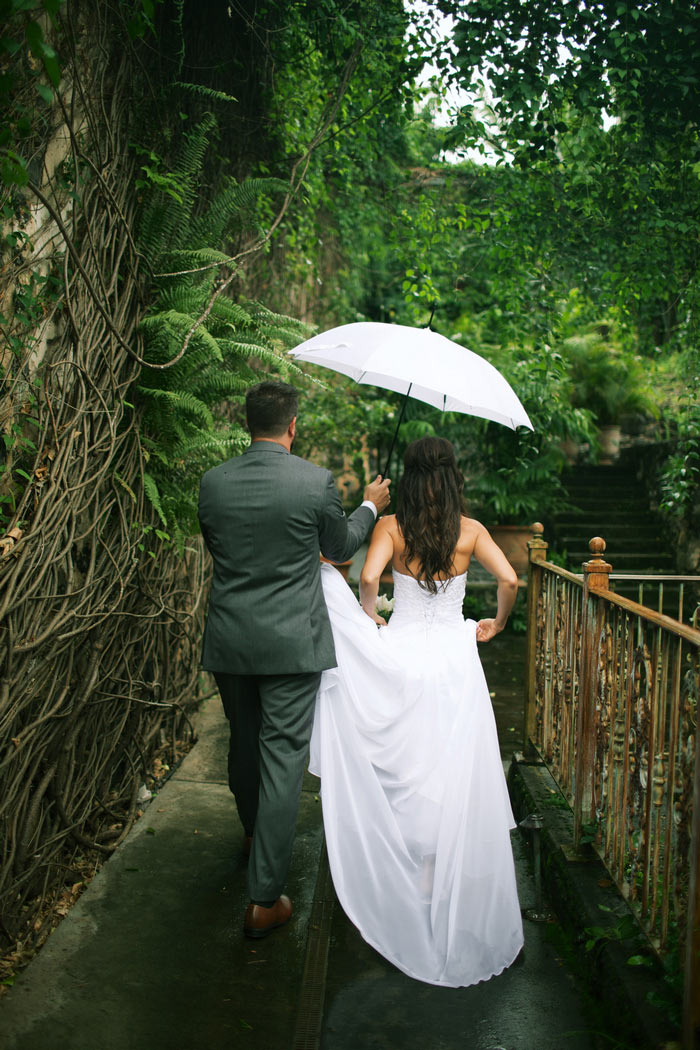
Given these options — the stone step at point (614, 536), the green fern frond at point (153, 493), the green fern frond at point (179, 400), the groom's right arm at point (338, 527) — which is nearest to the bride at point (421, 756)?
the groom's right arm at point (338, 527)

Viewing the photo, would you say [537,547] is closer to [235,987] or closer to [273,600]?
[273,600]

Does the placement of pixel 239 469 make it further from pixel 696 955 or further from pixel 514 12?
pixel 514 12

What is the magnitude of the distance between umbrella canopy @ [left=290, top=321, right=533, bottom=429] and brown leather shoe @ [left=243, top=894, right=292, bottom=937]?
2.05 meters

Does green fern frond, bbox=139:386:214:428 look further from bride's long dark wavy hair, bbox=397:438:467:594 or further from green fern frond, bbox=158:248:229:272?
bride's long dark wavy hair, bbox=397:438:467:594

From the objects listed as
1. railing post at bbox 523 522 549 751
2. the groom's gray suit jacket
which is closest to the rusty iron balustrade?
railing post at bbox 523 522 549 751

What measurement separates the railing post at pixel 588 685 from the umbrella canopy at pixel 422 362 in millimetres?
723

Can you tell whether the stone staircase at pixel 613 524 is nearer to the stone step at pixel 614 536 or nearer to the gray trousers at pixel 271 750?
the stone step at pixel 614 536

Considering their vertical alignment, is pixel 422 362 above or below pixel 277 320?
below

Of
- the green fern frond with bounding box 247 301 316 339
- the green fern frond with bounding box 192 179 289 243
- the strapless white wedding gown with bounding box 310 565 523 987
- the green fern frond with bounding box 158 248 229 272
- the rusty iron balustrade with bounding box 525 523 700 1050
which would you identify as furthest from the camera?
the green fern frond with bounding box 247 301 316 339

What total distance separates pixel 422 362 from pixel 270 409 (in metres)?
0.67

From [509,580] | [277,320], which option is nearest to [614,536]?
[277,320]

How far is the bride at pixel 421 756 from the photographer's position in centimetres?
278

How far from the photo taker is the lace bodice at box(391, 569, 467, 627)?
3312mm

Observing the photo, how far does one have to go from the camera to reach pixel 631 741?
2.69 metres
